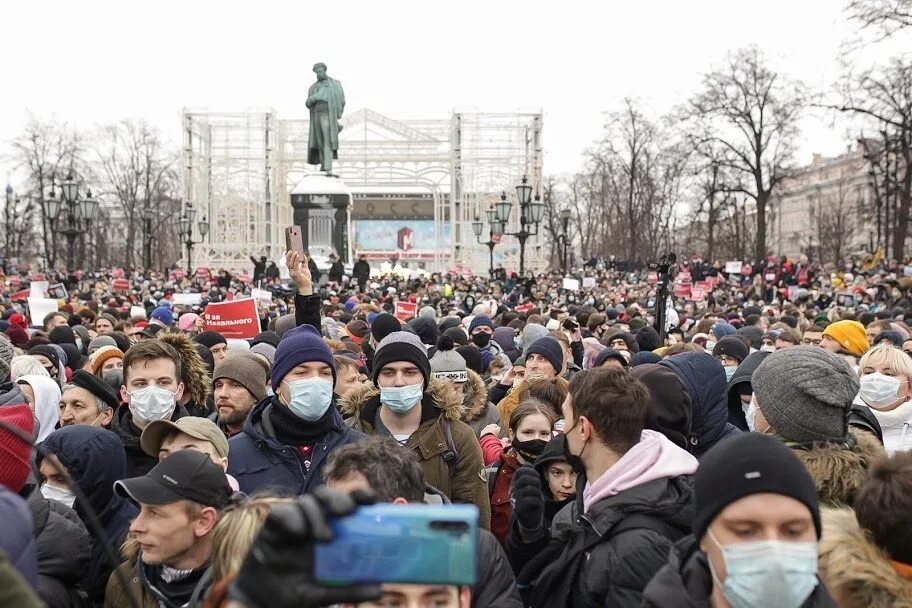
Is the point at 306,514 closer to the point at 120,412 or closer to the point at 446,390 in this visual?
the point at 446,390

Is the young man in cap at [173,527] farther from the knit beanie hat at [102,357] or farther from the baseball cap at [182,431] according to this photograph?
the knit beanie hat at [102,357]

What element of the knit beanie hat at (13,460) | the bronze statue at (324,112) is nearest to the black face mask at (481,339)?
the knit beanie hat at (13,460)

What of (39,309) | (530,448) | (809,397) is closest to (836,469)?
(809,397)

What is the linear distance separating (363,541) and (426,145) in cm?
5886

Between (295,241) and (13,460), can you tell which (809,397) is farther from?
(295,241)

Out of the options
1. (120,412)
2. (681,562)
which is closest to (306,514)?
(681,562)

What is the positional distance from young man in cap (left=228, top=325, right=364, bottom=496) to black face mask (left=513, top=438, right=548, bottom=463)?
902 mm

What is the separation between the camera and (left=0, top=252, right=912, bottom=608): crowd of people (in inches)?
94.2

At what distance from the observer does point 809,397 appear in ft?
12.3

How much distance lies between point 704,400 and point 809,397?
0.80 meters

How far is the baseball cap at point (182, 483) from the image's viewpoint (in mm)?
3395

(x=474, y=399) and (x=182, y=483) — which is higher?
(x=182, y=483)

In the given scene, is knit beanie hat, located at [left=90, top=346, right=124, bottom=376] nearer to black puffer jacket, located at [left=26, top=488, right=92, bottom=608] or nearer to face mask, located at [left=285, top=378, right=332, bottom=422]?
face mask, located at [left=285, top=378, right=332, bottom=422]

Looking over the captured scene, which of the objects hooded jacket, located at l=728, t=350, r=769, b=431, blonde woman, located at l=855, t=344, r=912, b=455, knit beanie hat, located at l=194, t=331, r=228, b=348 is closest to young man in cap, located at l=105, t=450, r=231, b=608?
A: hooded jacket, located at l=728, t=350, r=769, b=431
